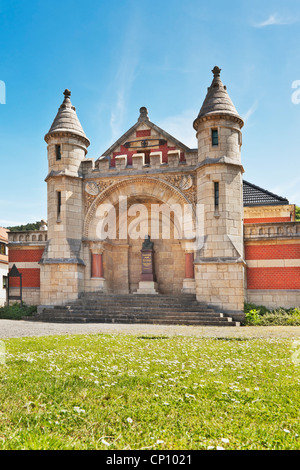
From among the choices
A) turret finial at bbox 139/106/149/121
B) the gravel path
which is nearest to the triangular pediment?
turret finial at bbox 139/106/149/121

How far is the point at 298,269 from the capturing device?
1711 centimetres

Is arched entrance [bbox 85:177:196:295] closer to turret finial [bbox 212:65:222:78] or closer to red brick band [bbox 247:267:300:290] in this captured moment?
red brick band [bbox 247:267:300:290]

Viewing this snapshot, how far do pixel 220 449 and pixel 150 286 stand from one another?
1682 cm

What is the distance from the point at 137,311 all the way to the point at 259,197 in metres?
14.0

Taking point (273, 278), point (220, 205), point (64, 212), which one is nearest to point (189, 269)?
point (220, 205)


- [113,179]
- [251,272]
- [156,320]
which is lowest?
[156,320]

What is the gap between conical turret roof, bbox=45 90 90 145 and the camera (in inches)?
754

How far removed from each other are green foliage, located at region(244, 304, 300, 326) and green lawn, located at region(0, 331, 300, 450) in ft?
27.4

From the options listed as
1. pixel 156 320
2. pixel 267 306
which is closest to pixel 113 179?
pixel 156 320

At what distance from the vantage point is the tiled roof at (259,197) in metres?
25.2

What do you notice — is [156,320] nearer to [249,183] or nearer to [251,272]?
[251,272]

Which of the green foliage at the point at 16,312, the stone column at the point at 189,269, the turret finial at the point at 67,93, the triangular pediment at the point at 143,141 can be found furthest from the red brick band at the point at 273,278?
the turret finial at the point at 67,93

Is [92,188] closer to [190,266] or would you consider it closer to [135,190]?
[135,190]

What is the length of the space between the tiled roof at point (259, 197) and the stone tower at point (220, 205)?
27.9ft
